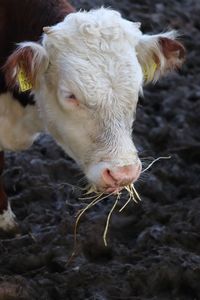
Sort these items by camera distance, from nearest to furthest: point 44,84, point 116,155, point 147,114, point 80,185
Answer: point 116,155 < point 44,84 < point 80,185 < point 147,114

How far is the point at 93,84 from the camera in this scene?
3.40 m

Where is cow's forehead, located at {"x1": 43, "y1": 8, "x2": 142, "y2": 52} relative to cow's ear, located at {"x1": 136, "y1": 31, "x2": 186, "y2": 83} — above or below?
above

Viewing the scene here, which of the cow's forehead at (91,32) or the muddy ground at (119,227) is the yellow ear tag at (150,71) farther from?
the muddy ground at (119,227)

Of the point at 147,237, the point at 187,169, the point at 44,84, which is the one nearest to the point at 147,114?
the point at 187,169

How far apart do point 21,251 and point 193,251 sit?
101cm

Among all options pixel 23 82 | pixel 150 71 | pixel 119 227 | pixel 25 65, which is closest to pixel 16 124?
pixel 23 82

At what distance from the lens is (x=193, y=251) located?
174 inches

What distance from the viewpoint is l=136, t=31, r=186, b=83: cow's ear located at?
3.75 meters

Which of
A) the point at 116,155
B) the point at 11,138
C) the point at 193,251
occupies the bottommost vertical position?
the point at 193,251

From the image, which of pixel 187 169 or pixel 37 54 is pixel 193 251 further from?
pixel 37 54

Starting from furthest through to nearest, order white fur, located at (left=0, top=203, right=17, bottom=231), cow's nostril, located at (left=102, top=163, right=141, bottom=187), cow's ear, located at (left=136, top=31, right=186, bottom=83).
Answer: white fur, located at (left=0, top=203, right=17, bottom=231) → cow's ear, located at (left=136, top=31, right=186, bottom=83) → cow's nostril, located at (left=102, top=163, right=141, bottom=187)

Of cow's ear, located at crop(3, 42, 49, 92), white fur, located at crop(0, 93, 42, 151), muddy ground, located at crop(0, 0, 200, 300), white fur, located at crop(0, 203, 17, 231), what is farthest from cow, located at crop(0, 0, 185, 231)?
white fur, located at crop(0, 203, 17, 231)

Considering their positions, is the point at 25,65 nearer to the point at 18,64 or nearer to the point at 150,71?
the point at 18,64

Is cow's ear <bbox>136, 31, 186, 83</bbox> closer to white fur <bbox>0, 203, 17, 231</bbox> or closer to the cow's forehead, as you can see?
the cow's forehead
